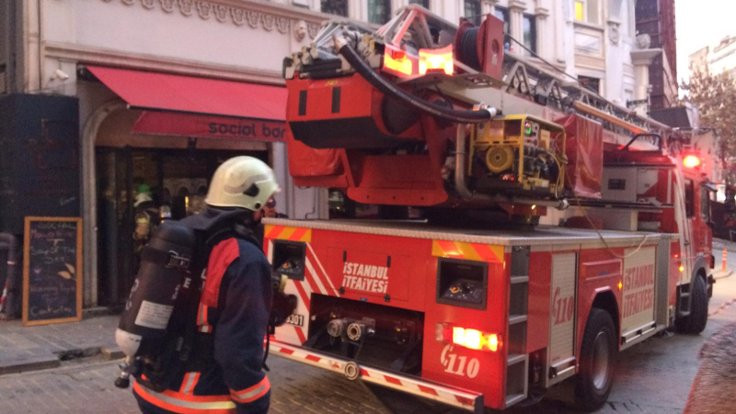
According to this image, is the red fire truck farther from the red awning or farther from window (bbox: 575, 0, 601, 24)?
window (bbox: 575, 0, 601, 24)

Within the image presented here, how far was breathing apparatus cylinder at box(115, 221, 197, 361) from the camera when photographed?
8.59 feet

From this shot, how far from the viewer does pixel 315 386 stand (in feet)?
20.6

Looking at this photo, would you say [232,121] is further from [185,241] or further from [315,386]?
[185,241]

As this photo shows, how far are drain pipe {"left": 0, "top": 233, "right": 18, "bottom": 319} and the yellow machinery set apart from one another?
20.7 feet

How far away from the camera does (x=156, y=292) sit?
8.64 feet

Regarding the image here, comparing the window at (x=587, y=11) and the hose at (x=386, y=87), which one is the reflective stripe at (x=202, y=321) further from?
the window at (x=587, y=11)

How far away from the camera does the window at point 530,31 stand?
17.6 meters

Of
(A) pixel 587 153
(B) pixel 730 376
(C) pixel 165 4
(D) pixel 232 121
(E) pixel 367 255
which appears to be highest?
(C) pixel 165 4

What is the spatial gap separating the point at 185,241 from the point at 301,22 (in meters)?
9.70

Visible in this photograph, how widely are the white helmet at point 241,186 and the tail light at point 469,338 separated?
2.21 m

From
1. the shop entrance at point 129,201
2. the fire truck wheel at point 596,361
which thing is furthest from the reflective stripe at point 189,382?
the shop entrance at point 129,201

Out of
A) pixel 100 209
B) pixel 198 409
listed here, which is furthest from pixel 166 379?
pixel 100 209

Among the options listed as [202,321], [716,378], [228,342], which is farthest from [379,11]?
[228,342]

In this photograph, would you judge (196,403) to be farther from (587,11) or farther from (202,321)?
(587,11)
